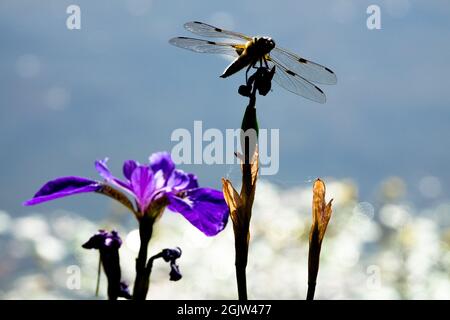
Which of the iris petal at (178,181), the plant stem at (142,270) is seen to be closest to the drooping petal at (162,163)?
the iris petal at (178,181)

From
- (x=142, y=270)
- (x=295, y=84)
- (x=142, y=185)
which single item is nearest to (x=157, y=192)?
(x=142, y=185)

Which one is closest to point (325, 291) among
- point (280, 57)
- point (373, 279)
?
point (373, 279)

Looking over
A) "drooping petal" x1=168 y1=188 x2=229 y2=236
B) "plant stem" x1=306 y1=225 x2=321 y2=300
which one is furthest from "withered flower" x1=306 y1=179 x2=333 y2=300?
"drooping petal" x1=168 y1=188 x2=229 y2=236

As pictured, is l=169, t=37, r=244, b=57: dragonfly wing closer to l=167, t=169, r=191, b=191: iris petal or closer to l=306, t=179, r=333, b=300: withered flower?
l=167, t=169, r=191, b=191: iris petal

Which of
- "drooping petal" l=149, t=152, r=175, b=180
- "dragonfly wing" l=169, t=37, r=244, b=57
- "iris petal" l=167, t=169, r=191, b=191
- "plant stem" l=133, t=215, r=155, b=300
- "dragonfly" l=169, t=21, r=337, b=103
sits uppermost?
"dragonfly wing" l=169, t=37, r=244, b=57

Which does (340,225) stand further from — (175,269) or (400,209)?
(175,269)
